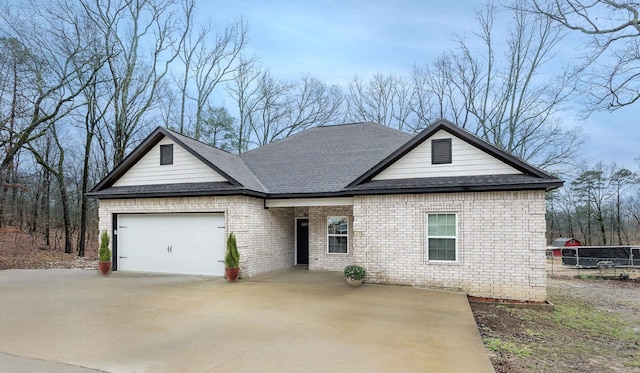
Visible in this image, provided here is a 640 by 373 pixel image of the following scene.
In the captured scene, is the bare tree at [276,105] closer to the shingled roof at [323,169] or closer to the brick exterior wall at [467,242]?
the shingled roof at [323,169]

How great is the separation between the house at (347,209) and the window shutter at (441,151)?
5 centimetres

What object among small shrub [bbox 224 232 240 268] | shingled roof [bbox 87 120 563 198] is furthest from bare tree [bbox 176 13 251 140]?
small shrub [bbox 224 232 240 268]

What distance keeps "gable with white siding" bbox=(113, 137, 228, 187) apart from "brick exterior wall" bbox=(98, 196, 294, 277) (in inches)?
27.2

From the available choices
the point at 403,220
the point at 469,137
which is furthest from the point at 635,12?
the point at 403,220

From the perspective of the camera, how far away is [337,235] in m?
13.8

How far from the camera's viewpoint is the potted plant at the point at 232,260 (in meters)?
11.1

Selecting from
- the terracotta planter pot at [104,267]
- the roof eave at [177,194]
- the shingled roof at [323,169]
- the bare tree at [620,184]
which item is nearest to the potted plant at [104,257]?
the terracotta planter pot at [104,267]

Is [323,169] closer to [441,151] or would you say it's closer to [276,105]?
[441,151]

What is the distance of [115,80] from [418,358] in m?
22.8

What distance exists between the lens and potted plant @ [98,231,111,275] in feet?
41.8

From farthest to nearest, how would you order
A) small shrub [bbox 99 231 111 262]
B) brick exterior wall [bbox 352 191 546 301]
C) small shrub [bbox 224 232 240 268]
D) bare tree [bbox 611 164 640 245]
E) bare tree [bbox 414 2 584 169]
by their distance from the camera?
bare tree [bbox 611 164 640 245] → bare tree [bbox 414 2 584 169] → small shrub [bbox 99 231 111 262] → small shrub [bbox 224 232 240 268] → brick exterior wall [bbox 352 191 546 301]

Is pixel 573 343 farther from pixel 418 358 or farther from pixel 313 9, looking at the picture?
pixel 313 9

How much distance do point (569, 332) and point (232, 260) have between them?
8515 mm

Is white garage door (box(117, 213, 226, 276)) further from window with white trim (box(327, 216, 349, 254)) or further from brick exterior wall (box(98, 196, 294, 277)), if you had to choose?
window with white trim (box(327, 216, 349, 254))
